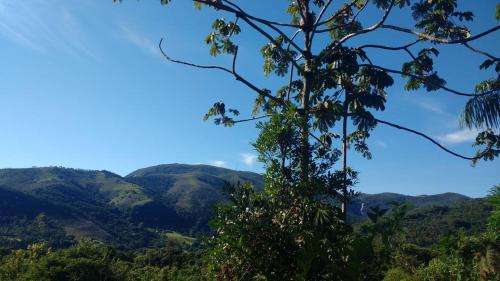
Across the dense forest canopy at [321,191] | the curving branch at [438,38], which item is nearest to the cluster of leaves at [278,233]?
the dense forest canopy at [321,191]

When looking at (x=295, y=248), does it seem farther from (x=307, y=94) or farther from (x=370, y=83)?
(x=370, y=83)

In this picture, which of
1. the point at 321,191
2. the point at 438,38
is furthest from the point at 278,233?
the point at 438,38

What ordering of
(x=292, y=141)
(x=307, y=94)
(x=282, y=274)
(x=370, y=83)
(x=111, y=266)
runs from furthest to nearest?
(x=111, y=266)
(x=370, y=83)
(x=307, y=94)
(x=292, y=141)
(x=282, y=274)

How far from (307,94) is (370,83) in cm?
290

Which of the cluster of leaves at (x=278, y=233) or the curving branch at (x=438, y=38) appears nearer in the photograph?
the cluster of leaves at (x=278, y=233)

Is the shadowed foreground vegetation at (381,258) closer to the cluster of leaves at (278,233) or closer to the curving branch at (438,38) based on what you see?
the cluster of leaves at (278,233)

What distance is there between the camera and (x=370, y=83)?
13438 millimetres

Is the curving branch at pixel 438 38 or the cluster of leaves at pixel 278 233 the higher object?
the curving branch at pixel 438 38

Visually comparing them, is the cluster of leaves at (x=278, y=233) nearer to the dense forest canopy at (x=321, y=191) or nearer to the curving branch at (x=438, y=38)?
the dense forest canopy at (x=321, y=191)

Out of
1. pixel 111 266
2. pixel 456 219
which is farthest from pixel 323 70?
pixel 456 219

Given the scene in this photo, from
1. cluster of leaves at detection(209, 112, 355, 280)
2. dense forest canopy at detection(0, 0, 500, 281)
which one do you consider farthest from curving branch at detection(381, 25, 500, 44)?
cluster of leaves at detection(209, 112, 355, 280)

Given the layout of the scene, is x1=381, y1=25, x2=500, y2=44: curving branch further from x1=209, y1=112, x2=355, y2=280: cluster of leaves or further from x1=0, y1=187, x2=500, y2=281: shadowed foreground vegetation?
x1=209, y1=112, x2=355, y2=280: cluster of leaves

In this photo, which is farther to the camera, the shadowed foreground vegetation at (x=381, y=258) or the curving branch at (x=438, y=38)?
the curving branch at (x=438, y=38)

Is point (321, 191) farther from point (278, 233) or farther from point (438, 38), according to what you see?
point (438, 38)
